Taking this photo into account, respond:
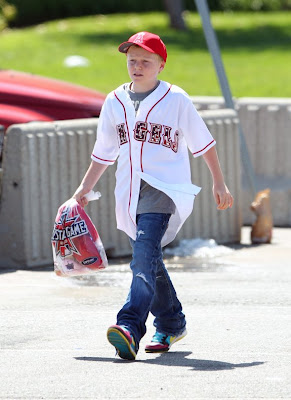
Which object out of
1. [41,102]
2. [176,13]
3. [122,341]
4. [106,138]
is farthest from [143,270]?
[176,13]

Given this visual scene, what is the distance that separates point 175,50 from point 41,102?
44.6 ft

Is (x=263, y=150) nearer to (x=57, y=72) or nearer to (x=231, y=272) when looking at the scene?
(x=231, y=272)

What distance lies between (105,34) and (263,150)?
14094mm

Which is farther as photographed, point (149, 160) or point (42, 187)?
point (42, 187)

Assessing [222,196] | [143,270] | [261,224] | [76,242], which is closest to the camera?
[143,270]

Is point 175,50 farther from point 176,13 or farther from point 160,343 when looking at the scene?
point 160,343

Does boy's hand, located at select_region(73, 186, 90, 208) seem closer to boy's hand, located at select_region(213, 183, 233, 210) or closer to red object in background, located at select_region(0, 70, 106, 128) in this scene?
boy's hand, located at select_region(213, 183, 233, 210)

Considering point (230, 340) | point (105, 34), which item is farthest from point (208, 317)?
point (105, 34)

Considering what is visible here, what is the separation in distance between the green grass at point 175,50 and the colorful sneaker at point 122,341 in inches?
436

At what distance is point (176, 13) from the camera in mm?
25109

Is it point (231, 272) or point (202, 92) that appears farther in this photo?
point (202, 92)

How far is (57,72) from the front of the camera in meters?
19.3

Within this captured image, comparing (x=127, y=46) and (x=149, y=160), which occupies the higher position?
(x=127, y=46)

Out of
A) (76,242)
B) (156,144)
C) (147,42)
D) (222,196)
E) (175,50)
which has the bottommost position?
(76,242)
